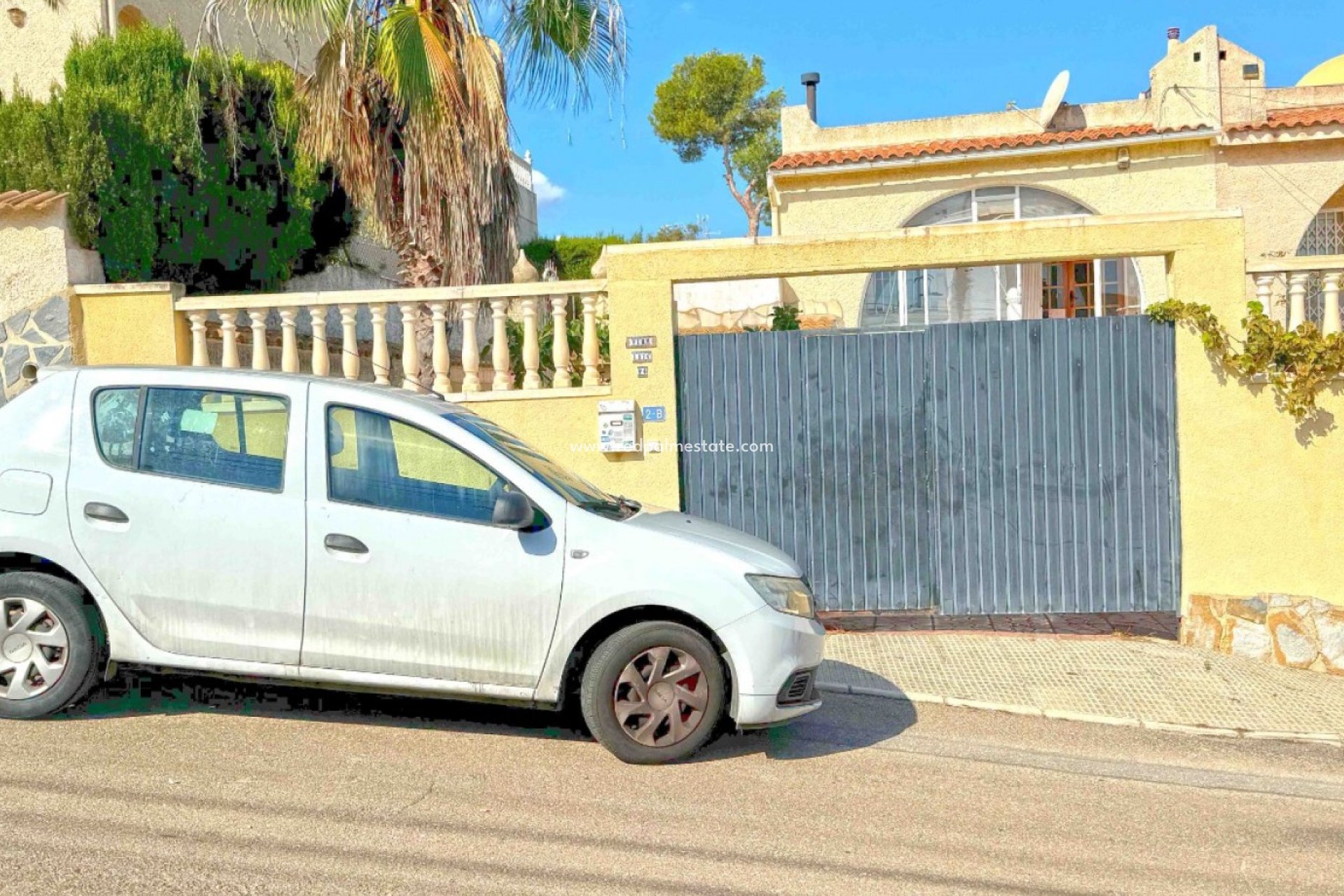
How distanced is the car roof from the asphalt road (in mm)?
1588

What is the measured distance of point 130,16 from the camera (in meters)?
17.2

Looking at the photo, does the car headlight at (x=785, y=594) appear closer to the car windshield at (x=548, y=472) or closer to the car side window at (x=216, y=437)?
the car windshield at (x=548, y=472)

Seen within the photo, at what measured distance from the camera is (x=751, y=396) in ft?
26.2

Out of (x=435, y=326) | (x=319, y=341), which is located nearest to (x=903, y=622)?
(x=435, y=326)

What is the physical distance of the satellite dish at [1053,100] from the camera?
15844 mm

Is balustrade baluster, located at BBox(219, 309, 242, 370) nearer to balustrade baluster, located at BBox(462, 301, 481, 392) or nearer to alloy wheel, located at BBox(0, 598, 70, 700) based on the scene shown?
balustrade baluster, located at BBox(462, 301, 481, 392)

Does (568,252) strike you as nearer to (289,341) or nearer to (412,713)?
(289,341)

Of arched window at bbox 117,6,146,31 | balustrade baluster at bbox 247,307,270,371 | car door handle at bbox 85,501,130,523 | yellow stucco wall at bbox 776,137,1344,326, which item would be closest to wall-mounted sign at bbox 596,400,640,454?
balustrade baluster at bbox 247,307,270,371

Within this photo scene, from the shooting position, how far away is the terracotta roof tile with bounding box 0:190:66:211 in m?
8.61

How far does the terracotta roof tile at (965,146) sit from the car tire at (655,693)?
11.7 m

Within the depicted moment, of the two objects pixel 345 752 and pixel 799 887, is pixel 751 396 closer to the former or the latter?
pixel 345 752

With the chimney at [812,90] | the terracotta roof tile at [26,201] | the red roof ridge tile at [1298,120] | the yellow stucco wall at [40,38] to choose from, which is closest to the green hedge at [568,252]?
the chimney at [812,90]

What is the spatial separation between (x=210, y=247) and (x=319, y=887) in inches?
391

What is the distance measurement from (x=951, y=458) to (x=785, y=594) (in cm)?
295
